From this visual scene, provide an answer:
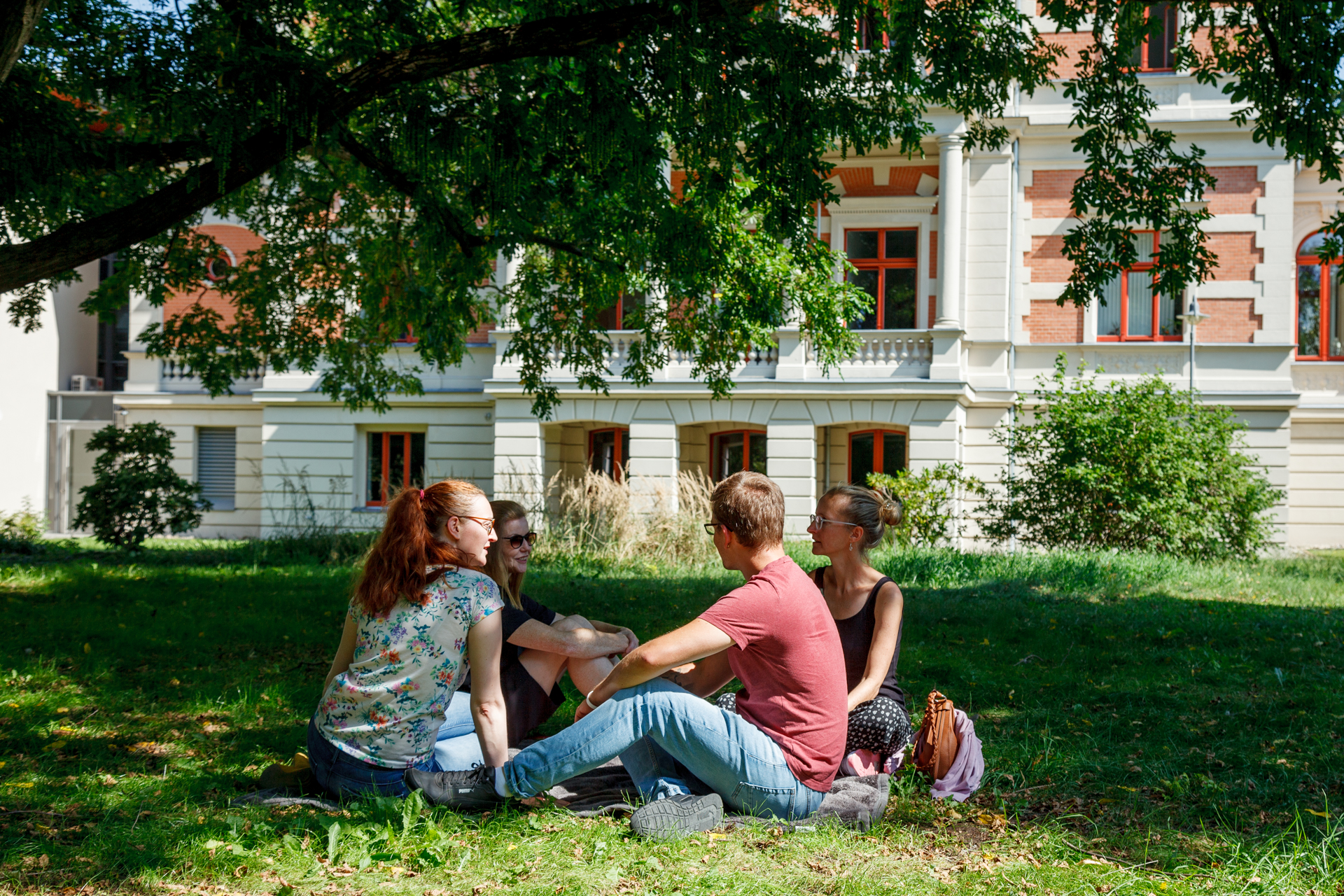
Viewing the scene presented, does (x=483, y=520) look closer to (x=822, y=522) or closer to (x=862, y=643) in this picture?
(x=822, y=522)

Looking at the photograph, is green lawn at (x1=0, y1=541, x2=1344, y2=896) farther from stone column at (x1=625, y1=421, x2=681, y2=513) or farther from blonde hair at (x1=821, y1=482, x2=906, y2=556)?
stone column at (x1=625, y1=421, x2=681, y2=513)

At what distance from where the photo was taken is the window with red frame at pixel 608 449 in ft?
70.1

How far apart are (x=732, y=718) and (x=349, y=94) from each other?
450 cm

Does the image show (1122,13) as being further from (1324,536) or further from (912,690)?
(1324,536)

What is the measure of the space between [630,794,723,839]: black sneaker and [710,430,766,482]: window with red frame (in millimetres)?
16949

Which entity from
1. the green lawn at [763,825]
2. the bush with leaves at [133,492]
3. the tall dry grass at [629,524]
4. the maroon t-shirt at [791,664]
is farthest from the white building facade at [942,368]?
the maroon t-shirt at [791,664]

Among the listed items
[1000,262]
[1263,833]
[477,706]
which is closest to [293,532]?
[1000,262]

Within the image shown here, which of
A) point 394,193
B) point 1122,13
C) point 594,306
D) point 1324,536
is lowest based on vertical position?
point 1324,536

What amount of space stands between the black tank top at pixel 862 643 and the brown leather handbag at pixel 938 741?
8.3 inches

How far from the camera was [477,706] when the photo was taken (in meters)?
3.90

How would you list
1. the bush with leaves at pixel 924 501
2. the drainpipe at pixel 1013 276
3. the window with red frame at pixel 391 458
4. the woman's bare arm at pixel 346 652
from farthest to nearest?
the window with red frame at pixel 391 458 → the drainpipe at pixel 1013 276 → the bush with leaves at pixel 924 501 → the woman's bare arm at pixel 346 652

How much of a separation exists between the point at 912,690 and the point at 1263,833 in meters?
2.62

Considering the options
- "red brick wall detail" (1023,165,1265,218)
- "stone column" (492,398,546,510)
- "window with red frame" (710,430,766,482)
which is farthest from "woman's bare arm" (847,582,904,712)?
"red brick wall detail" (1023,165,1265,218)

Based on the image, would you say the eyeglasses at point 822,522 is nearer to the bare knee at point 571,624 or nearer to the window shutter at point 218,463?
the bare knee at point 571,624
